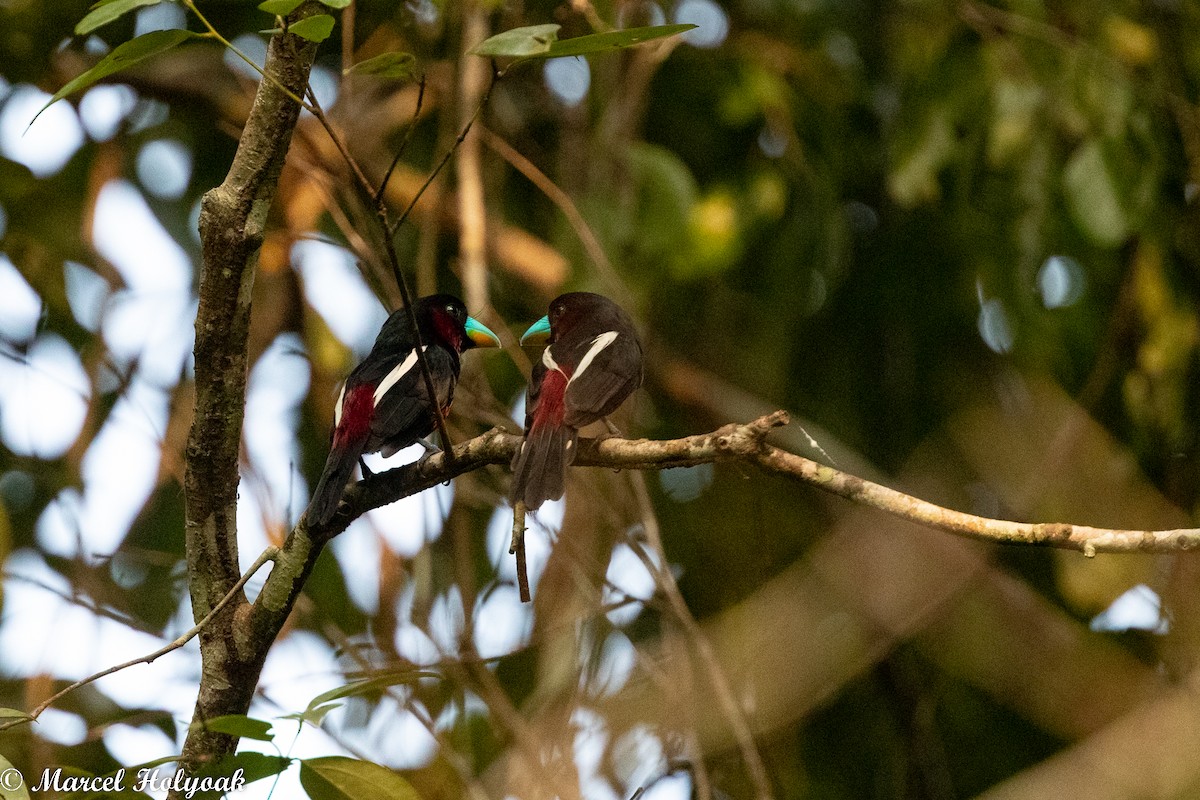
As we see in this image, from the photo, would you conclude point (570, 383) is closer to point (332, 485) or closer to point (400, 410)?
point (400, 410)

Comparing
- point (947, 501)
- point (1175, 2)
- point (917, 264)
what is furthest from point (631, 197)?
point (1175, 2)

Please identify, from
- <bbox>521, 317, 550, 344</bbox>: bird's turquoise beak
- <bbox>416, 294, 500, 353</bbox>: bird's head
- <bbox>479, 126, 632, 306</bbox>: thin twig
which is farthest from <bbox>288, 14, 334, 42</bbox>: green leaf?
<bbox>479, 126, 632, 306</bbox>: thin twig

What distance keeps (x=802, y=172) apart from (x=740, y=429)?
Answer: 2.73 metres

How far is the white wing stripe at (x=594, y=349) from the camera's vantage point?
2.98m

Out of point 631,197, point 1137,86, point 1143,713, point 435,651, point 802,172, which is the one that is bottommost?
point 1143,713

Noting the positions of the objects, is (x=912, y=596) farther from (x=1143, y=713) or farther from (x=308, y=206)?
(x=308, y=206)

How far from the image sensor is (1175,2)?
4738mm

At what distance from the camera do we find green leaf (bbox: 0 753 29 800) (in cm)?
185

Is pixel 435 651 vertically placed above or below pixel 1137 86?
above

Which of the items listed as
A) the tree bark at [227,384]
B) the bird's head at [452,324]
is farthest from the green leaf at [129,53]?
the bird's head at [452,324]

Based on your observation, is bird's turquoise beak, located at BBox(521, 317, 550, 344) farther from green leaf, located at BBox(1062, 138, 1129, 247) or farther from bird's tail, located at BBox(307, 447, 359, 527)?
green leaf, located at BBox(1062, 138, 1129, 247)

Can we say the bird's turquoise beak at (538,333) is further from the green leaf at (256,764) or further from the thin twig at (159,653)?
the green leaf at (256,764)

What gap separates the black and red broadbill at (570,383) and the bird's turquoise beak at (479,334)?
181 mm

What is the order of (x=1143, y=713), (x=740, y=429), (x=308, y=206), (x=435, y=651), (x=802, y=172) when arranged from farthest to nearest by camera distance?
(x=308, y=206) → (x=802, y=172) → (x=435, y=651) → (x=1143, y=713) → (x=740, y=429)
